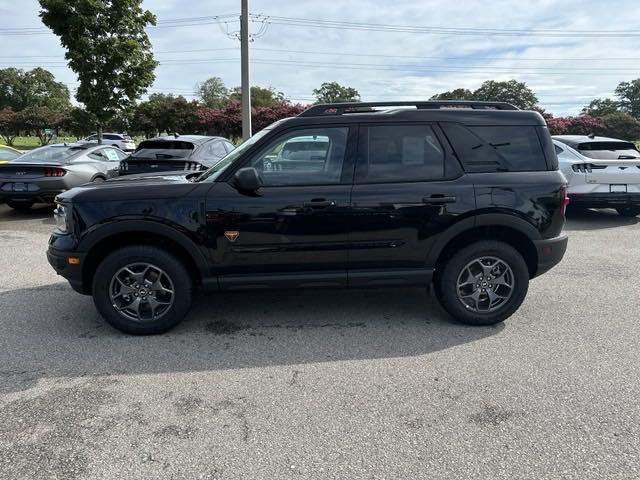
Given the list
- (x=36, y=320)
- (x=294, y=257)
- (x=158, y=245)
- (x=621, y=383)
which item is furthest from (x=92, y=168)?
(x=621, y=383)

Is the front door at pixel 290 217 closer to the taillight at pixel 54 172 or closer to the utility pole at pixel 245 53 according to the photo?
the taillight at pixel 54 172

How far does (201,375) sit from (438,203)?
2355mm

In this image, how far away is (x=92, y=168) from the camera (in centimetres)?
1002

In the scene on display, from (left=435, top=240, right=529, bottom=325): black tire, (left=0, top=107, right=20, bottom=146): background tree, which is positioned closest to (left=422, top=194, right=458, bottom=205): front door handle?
(left=435, top=240, right=529, bottom=325): black tire

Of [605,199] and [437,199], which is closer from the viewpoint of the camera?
[437,199]

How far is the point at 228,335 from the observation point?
13.3 feet

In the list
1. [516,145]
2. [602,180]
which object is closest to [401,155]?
[516,145]

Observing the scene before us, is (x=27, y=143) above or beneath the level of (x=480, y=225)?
above

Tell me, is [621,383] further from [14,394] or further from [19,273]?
[19,273]

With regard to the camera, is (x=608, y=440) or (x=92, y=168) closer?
(x=608, y=440)

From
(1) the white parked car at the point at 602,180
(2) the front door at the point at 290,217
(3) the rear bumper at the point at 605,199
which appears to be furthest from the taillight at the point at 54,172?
(3) the rear bumper at the point at 605,199

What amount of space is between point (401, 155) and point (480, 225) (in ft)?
3.02

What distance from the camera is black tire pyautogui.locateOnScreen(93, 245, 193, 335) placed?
3.85m

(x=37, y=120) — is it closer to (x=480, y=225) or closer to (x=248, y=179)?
(x=248, y=179)
